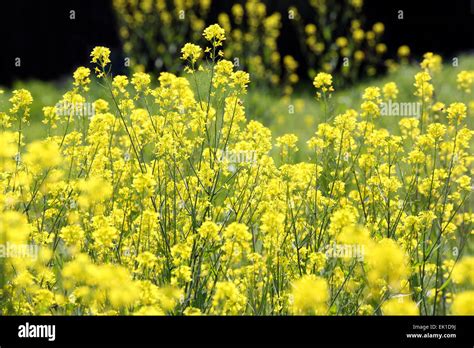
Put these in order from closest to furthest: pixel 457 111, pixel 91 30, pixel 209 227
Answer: pixel 209 227 → pixel 457 111 → pixel 91 30

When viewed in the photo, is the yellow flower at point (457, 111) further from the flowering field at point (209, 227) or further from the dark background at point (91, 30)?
the dark background at point (91, 30)

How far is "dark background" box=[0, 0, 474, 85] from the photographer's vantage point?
41.5 feet

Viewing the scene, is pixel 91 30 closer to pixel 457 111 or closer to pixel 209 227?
pixel 457 111

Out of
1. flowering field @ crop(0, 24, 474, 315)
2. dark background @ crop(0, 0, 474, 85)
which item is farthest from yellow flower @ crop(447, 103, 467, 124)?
dark background @ crop(0, 0, 474, 85)

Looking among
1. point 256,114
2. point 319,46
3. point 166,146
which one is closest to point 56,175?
point 166,146

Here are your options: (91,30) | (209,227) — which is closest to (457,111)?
(209,227)

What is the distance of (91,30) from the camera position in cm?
1327

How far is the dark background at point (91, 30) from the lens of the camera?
12.7m

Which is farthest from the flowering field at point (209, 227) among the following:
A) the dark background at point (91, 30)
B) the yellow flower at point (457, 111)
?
the dark background at point (91, 30)

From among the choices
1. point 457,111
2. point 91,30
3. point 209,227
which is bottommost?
point 209,227

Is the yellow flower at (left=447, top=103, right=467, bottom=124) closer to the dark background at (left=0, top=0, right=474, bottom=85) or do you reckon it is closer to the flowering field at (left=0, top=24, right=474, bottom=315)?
the flowering field at (left=0, top=24, right=474, bottom=315)

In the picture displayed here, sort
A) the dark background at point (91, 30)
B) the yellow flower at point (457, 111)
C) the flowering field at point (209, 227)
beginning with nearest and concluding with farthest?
the flowering field at point (209, 227) < the yellow flower at point (457, 111) < the dark background at point (91, 30)

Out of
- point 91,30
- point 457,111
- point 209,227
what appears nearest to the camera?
point 209,227

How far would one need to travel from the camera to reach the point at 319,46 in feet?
29.8
